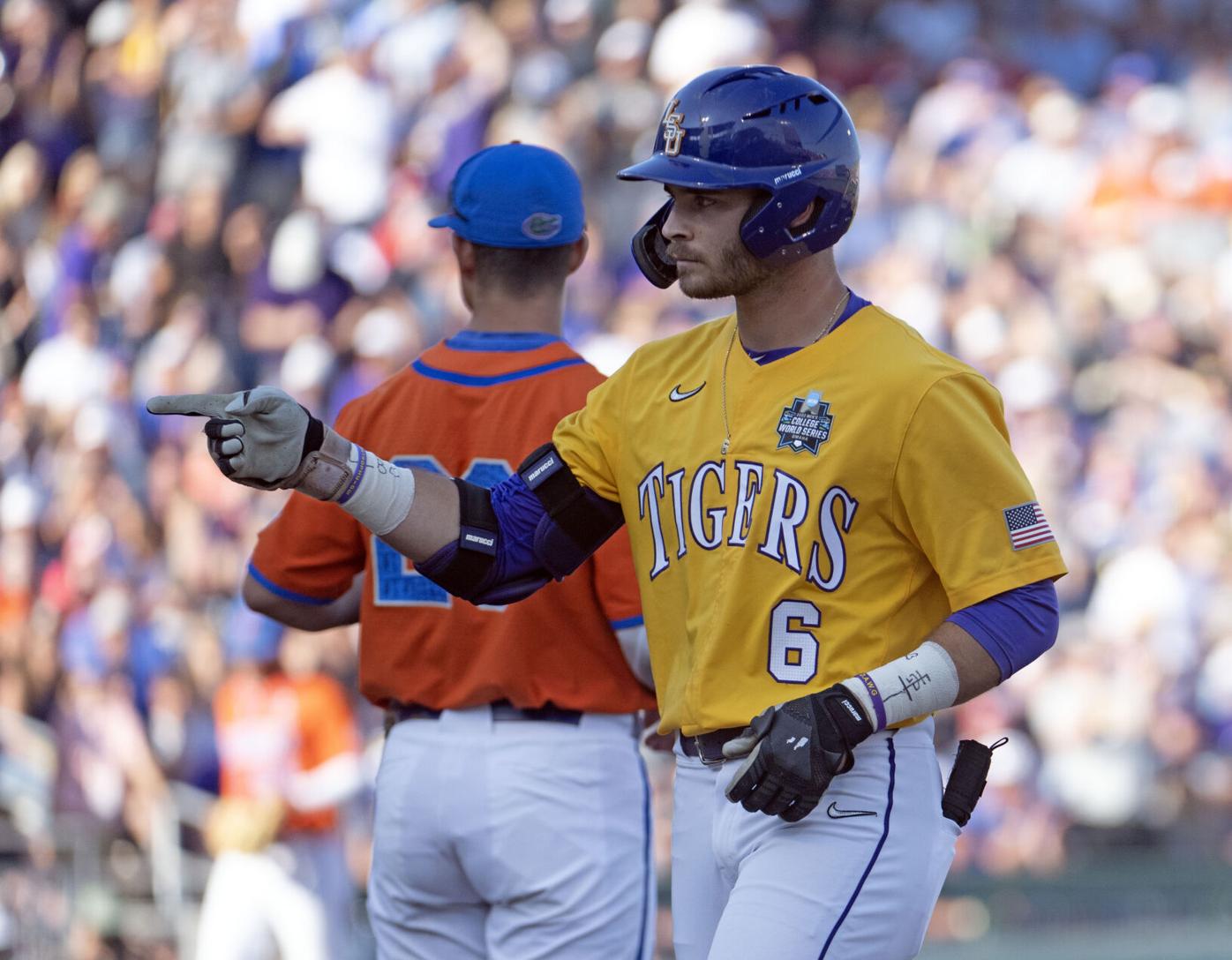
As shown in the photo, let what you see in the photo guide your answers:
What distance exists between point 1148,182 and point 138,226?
6877mm

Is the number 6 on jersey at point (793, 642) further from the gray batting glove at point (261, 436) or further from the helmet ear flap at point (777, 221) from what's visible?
the gray batting glove at point (261, 436)

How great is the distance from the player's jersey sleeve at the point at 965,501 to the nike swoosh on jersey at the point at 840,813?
1.16ft

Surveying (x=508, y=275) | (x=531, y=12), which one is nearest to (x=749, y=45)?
(x=531, y=12)

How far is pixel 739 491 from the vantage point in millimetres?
3000

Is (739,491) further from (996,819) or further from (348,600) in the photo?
(996,819)

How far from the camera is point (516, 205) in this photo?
3.94 metres

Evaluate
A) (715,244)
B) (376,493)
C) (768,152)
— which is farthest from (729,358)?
(376,493)

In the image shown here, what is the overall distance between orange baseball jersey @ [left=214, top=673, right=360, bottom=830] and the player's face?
15.1 feet

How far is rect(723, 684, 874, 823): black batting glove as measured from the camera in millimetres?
2719

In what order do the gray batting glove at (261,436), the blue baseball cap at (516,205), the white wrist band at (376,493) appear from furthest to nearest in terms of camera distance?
the blue baseball cap at (516,205), the white wrist band at (376,493), the gray batting glove at (261,436)

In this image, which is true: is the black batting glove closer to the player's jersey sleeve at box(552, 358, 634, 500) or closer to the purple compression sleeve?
the purple compression sleeve

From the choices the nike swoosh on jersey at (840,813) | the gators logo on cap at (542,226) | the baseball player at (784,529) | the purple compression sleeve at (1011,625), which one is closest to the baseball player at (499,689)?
the gators logo on cap at (542,226)

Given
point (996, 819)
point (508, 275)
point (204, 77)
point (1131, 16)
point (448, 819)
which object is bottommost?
point (996, 819)

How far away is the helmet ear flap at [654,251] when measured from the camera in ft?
10.9
